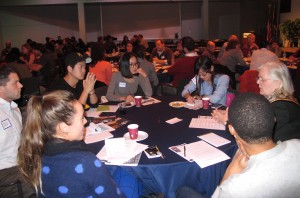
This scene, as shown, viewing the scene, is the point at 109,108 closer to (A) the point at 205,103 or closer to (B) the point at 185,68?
(A) the point at 205,103

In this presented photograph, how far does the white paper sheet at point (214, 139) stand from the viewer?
2.21m

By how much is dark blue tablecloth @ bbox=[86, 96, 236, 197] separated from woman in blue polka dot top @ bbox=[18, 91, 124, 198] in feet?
1.50

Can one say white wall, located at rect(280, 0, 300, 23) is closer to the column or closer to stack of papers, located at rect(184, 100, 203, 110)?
the column

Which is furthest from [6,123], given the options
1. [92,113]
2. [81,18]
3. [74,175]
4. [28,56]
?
[81,18]

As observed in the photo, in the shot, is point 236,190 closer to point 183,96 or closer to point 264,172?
point 264,172

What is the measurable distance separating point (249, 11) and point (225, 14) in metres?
1.20

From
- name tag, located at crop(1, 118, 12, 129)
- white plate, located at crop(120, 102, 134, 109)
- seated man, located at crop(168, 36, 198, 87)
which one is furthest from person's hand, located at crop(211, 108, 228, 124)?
seated man, located at crop(168, 36, 198, 87)

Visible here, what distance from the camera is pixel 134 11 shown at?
1259cm

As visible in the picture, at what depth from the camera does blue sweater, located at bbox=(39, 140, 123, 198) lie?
58.1 inches

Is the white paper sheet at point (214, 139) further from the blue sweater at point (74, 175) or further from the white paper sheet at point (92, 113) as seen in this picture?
the white paper sheet at point (92, 113)

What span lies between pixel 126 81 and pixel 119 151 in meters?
1.83

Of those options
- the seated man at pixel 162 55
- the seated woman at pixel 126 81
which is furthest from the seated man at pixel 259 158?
the seated man at pixel 162 55

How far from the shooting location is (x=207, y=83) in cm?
363

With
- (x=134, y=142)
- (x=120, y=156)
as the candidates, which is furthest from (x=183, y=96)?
(x=120, y=156)
